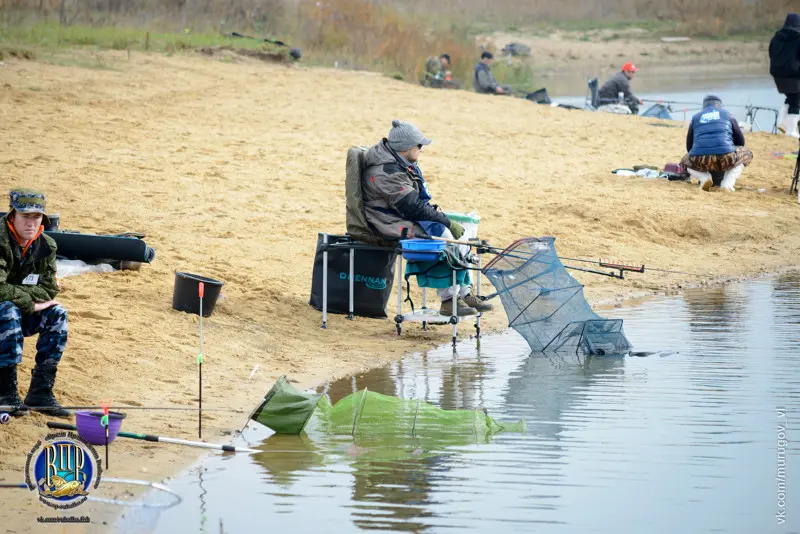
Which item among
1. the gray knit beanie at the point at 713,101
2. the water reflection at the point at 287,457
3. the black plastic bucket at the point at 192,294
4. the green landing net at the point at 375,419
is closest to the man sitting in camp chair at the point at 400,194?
the black plastic bucket at the point at 192,294

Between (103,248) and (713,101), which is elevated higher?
(713,101)

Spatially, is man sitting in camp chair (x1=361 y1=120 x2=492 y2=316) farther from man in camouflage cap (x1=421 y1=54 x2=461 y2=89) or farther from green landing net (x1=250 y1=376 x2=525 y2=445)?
man in camouflage cap (x1=421 y1=54 x2=461 y2=89)

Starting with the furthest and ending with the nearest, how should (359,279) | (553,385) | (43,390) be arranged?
(359,279) < (553,385) < (43,390)

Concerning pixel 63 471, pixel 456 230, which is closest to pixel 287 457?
pixel 63 471

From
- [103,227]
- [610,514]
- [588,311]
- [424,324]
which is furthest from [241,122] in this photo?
[610,514]

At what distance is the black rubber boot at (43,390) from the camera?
6.40m

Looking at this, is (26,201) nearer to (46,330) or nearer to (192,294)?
(46,330)

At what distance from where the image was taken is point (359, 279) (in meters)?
9.41

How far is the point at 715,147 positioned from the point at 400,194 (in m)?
7.21

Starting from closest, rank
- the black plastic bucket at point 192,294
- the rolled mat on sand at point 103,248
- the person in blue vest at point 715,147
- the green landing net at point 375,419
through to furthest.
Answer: the green landing net at point 375,419, the black plastic bucket at point 192,294, the rolled mat on sand at point 103,248, the person in blue vest at point 715,147

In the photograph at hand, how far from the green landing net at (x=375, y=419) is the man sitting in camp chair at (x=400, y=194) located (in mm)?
2175

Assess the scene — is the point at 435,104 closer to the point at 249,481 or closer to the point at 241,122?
the point at 241,122

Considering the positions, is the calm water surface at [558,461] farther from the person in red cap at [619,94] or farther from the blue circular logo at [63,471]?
the person in red cap at [619,94]

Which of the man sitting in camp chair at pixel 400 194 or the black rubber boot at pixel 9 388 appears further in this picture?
the man sitting in camp chair at pixel 400 194
